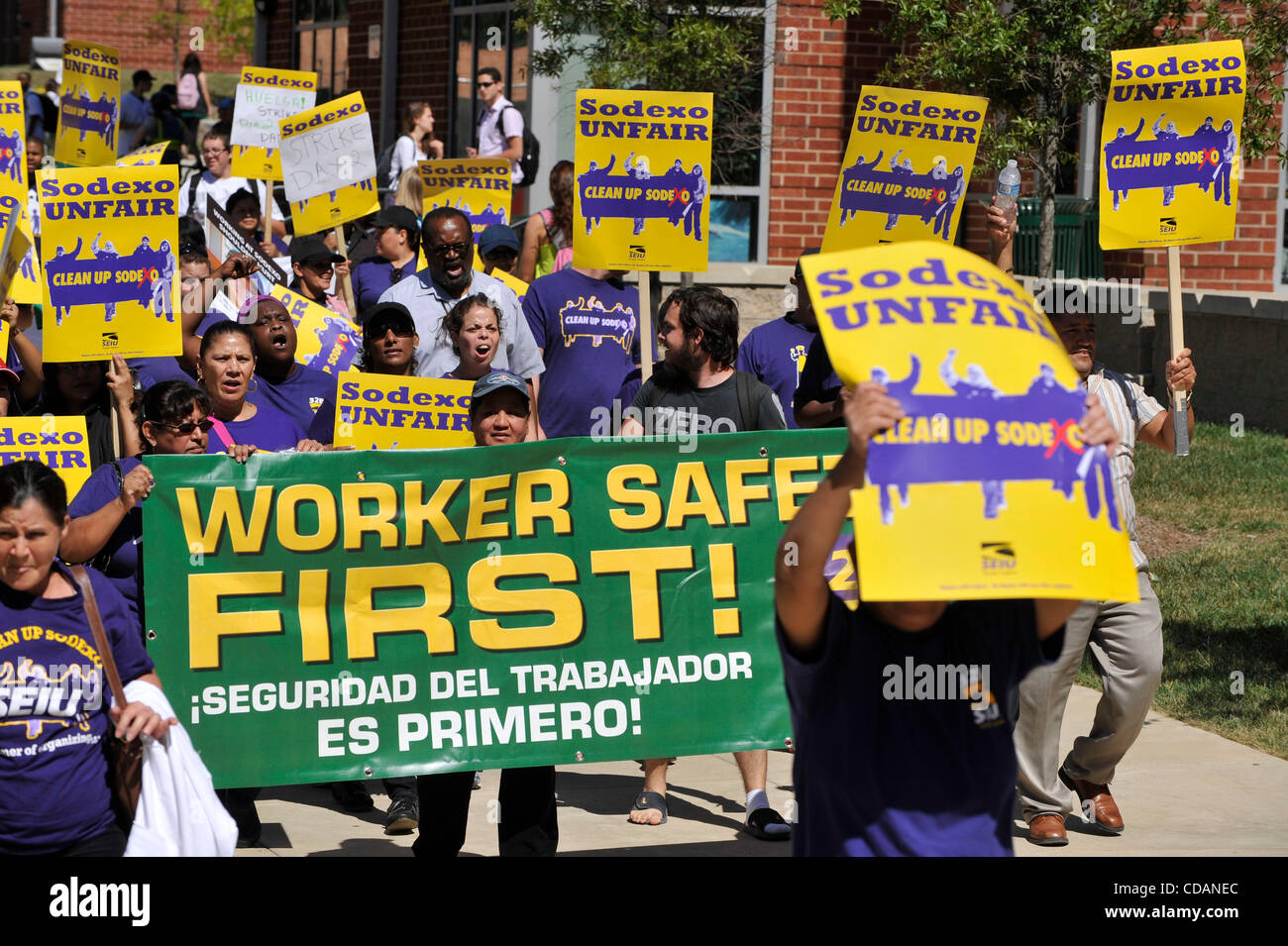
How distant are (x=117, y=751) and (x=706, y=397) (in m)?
2.95

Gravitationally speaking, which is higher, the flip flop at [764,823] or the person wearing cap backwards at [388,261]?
the person wearing cap backwards at [388,261]

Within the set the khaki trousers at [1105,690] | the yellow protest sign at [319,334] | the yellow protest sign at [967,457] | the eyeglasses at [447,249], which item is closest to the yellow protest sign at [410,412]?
the eyeglasses at [447,249]

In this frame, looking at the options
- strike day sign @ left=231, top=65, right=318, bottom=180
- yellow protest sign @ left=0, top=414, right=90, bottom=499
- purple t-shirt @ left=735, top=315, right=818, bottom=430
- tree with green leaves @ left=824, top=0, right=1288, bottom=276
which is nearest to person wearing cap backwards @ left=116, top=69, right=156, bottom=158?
Answer: strike day sign @ left=231, top=65, right=318, bottom=180

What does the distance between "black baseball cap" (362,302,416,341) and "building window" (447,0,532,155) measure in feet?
37.4

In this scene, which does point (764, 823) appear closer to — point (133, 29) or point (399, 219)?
point (399, 219)

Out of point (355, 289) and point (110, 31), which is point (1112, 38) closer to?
point (355, 289)

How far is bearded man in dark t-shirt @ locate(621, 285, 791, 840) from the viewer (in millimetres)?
6656

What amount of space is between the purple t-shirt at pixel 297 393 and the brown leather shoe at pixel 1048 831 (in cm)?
344

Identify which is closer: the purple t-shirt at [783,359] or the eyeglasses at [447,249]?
the purple t-shirt at [783,359]

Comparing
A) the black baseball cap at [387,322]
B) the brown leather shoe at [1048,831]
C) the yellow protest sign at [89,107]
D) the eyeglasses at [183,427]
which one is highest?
the yellow protest sign at [89,107]

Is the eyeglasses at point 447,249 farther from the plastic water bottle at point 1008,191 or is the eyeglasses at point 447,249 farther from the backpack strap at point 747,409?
the plastic water bottle at point 1008,191

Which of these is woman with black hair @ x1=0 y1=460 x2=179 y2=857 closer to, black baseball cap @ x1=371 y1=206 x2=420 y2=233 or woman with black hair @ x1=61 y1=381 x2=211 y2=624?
woman with black hair @ x1=61 y1=381 x2=211 y2=624

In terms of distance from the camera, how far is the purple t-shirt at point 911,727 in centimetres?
349

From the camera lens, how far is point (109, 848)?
14.5 feet
